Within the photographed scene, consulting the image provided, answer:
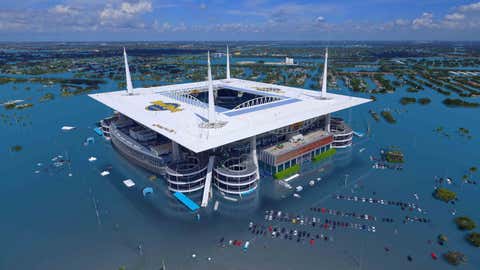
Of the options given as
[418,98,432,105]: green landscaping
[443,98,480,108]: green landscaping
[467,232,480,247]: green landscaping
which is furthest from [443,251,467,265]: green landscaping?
[443,98,480,108]: green landscaping

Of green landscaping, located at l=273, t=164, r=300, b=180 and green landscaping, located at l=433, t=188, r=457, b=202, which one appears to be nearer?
green landscaping, located at l=433, t=188, r=457, b=202

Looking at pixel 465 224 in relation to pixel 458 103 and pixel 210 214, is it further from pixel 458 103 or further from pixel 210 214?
pixel 458 103

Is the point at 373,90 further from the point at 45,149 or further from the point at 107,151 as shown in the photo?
the point at 45,149

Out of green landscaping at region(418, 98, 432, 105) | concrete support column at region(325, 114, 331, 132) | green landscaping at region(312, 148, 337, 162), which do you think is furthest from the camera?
green landscaping at region(418, 98, 432, 105)

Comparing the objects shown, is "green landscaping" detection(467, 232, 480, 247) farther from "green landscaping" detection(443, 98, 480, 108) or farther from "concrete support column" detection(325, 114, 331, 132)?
"green landscaping" detection(443, 98, 480, 108)

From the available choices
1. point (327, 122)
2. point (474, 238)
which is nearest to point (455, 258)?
point (474, 238)

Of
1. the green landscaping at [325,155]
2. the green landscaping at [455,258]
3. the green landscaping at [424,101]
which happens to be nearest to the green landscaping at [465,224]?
the green landscaping at [455,258]

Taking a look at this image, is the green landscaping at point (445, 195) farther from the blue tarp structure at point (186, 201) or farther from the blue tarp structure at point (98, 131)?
the blue tarp structure at point (98, 131)
